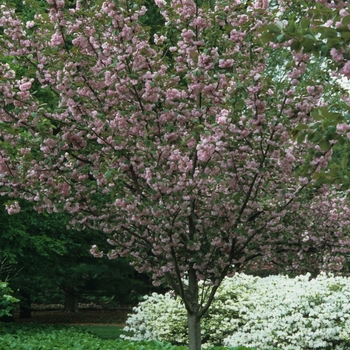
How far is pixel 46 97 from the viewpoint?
46.2 ft

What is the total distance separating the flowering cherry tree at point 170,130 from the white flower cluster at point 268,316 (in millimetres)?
3259

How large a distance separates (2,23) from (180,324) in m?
6.97

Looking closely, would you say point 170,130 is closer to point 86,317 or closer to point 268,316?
point 268,316

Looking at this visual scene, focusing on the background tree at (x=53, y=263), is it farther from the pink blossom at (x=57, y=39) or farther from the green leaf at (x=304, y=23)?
the green leaf at (x=304, y=23)

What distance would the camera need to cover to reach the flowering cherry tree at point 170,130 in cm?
572

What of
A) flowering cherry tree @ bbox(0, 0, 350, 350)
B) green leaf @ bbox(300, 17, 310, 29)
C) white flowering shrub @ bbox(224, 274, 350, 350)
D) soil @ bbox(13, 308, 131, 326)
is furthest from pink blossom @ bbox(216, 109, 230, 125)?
soil @ bbox(13, 308, 131, 326)

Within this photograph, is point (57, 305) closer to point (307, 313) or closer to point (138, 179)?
point (307, 313)

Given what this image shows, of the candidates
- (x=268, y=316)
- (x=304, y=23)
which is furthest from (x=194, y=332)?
(x=304, y=23)

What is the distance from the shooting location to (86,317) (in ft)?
76.7

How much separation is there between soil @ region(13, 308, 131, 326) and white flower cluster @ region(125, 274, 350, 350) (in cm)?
944

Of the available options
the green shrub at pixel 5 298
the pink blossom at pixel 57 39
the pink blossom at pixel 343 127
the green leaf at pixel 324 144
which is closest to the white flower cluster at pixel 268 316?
the green shrub at pixel 5 298

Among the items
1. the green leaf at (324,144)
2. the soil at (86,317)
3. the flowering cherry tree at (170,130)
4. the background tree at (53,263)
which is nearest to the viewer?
the green leaf at (324,144)

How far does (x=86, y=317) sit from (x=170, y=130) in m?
18.6

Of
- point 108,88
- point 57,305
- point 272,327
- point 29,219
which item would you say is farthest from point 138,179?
point 57,305
